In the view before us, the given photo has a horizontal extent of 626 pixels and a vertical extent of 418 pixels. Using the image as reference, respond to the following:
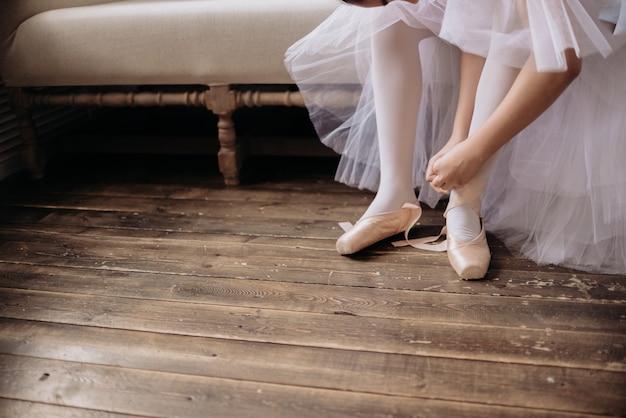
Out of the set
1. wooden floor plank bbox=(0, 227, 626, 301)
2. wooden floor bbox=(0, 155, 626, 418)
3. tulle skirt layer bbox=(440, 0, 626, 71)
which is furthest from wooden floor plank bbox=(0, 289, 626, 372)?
tulle skirt layer bbox=(440, 0, 626, 71)

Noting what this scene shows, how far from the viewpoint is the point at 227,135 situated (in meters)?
1.44

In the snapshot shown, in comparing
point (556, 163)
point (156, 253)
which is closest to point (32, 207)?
point (156, 253)

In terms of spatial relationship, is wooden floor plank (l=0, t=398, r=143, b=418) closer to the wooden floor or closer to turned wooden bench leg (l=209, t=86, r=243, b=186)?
the wooden floor

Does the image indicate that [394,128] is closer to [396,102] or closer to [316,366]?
[396,102]

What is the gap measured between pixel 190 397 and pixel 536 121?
0.73 meters

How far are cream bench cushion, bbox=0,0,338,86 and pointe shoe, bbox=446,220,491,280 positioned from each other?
1.84ft

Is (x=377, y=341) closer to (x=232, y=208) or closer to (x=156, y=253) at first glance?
(x=156, y=253)

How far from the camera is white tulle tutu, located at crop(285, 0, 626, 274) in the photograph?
2.98 feet

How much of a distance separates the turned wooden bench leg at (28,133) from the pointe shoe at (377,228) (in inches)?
36.3

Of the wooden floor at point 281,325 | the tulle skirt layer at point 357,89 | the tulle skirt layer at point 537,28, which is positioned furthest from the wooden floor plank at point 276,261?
the tulle skirt layer at point 537,28

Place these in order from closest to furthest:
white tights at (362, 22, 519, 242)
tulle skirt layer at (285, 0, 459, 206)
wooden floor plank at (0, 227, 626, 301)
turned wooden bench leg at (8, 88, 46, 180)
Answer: wooden floor plank at (0, 227, 626, 301) → white tights at (362, 22, 519, 242) → tulle skirt layer at (285, 0, 459, 206) → turned wooden bench leg at (8, 88, 46, 180)

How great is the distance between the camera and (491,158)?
1022 millimetres

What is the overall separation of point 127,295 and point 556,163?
0.76 meters

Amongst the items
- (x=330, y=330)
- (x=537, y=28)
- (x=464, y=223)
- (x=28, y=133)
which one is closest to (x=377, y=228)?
(x=464, y=223)
